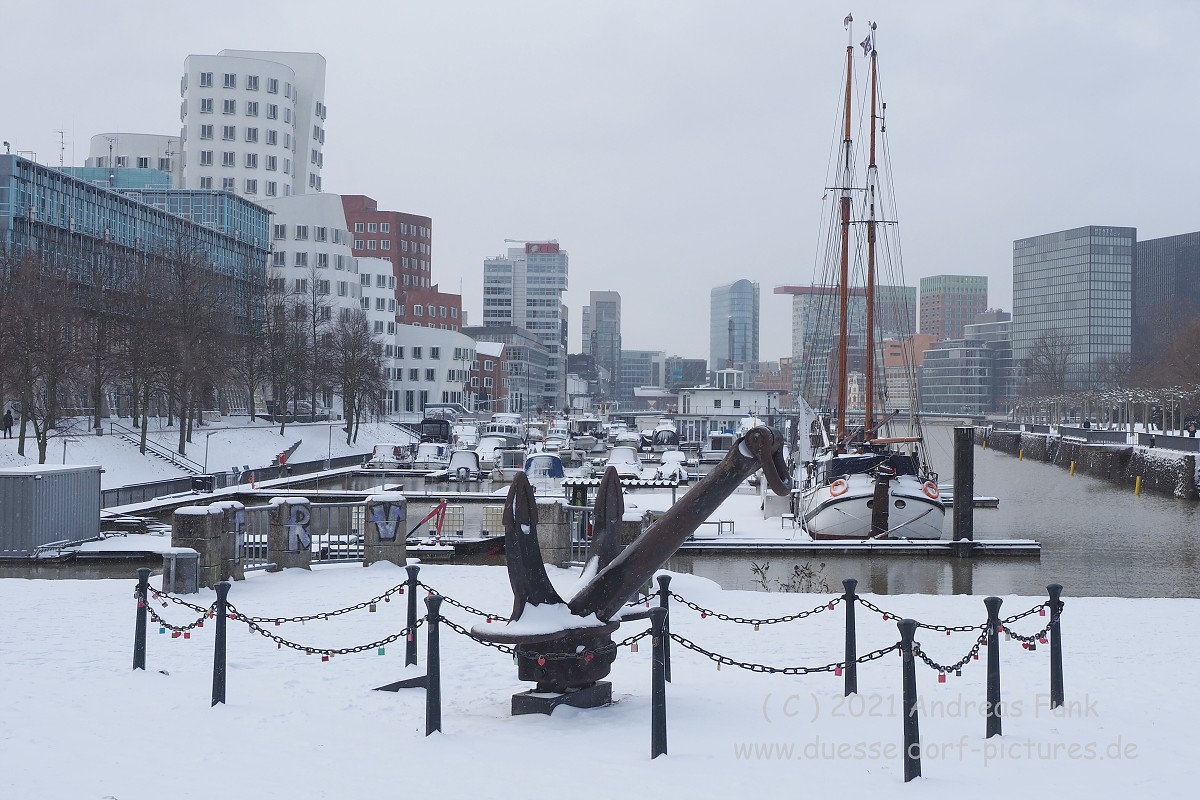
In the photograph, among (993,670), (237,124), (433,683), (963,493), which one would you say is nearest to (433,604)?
(433,683)

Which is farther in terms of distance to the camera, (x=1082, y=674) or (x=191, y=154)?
(x=191, y=154)

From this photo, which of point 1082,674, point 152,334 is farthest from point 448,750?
point 152,334

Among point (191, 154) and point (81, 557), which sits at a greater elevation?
point (191, 154)

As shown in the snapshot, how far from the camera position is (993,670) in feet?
33.2

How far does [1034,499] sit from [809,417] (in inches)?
583

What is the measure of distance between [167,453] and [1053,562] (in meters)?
42.0

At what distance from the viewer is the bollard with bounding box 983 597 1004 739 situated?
9.91 metres

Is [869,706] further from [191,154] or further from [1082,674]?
[191,154]

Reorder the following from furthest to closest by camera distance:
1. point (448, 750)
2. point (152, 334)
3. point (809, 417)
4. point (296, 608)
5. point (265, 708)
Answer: point (152, 334)
point (809, 417)
point (296, 608)
point (265, 708)
point (448, 750)

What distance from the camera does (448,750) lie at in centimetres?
948

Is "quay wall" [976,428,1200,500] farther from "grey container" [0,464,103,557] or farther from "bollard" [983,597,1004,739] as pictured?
"bollard" [983,597,1004,739]

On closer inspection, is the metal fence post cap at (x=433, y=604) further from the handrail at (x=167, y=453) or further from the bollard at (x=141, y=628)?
the handrail at (x=167, y=453)

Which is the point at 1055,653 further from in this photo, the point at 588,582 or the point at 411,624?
the point at 411,624

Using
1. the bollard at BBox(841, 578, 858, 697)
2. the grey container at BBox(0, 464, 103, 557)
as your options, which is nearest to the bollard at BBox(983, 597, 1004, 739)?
the bollard at BBox(841, 578, 858, 697)
